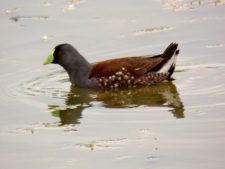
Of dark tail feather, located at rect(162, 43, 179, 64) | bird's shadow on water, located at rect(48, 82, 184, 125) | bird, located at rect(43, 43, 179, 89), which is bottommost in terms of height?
bird's shadow on water, located at rect(48, 82, 184, 125)

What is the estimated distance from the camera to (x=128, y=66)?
12.0 meters

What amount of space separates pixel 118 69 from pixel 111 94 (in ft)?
1.42

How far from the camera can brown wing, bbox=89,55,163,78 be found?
1197 centimetres

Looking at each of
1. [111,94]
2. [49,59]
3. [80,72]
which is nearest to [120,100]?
[111,94]

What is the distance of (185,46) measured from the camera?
13133 mm

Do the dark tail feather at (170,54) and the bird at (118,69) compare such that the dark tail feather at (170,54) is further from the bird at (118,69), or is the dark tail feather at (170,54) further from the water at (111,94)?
the water at (111,94)

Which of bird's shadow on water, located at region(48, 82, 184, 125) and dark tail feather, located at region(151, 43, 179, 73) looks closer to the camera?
bird's shadow on water, located at region(48, 82, 184, 125)

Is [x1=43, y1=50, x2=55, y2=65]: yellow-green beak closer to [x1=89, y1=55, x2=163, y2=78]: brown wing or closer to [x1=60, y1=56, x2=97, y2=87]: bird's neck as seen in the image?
[x1=60, y1=56, x2=97, y2=87]: bird's neck

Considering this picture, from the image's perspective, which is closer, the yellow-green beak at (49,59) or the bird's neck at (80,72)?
the bird's neck at (80,72)

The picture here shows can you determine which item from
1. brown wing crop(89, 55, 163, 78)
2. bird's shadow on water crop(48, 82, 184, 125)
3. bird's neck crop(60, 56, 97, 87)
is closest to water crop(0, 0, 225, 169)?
bird's shadow on water crop(48, 82, 184, 125)

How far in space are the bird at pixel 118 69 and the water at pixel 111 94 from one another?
191 mm

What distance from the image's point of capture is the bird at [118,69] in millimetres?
11969

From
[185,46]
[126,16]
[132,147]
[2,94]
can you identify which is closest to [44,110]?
[2,94]

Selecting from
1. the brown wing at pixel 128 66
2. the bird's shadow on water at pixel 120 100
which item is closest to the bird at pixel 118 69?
the brown wing at pixel 128 66
